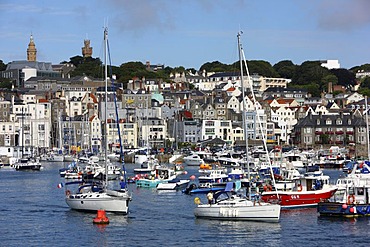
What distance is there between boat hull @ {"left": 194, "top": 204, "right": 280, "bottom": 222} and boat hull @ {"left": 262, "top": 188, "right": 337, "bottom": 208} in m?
4.00

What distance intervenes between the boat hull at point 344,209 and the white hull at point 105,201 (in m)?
8.56

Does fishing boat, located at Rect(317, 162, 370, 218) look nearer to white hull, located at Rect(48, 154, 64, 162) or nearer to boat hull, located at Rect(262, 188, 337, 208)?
boat hull, located at Rect(262, 188, 337, 208)

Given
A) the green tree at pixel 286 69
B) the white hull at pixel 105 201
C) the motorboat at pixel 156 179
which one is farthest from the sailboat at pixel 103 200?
the green tree at pixel 286 69

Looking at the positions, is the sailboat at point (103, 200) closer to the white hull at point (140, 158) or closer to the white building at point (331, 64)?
the white hull at point (140, 158)

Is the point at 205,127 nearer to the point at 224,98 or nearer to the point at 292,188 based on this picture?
the point at 224,98

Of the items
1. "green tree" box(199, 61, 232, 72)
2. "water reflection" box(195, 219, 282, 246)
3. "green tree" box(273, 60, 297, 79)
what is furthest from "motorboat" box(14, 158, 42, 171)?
"green tree" box(199, 61, 232, 72)

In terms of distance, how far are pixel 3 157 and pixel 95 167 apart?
30.7m

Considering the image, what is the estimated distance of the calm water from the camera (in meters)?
33.8

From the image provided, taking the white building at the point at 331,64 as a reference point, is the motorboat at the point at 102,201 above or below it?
below

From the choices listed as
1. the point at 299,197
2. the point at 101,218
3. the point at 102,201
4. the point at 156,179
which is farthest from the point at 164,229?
the point at 156,179

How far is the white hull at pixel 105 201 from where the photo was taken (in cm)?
3938

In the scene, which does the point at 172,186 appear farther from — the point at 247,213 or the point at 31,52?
the point at 31,52

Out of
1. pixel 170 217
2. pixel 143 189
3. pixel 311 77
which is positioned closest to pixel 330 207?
pixel 170 217

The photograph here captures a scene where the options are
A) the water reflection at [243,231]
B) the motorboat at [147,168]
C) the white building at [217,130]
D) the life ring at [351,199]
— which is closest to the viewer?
the water reflection at [243,231]
